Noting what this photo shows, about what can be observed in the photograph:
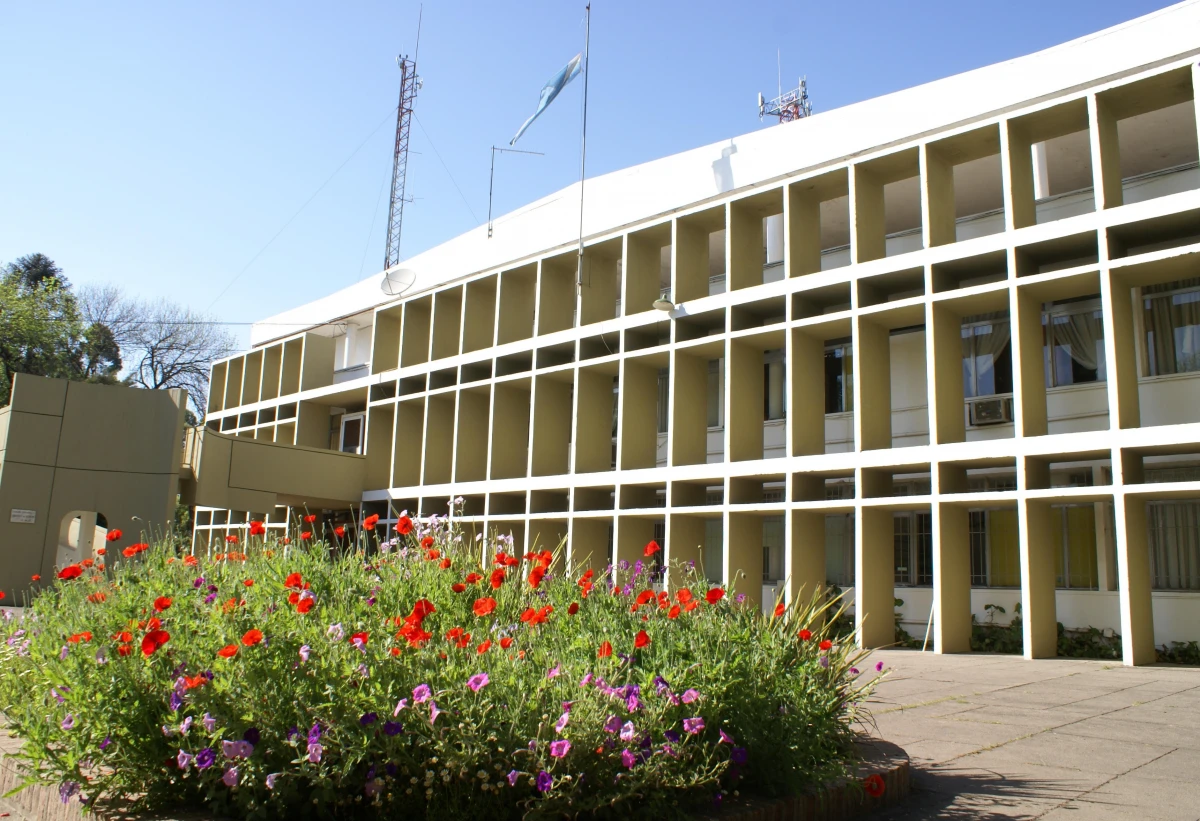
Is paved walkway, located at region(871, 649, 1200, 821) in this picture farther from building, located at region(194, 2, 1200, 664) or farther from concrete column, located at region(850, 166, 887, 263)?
concrete column, located at region(850, 166, 887, 263)

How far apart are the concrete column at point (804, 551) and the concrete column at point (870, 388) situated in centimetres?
153

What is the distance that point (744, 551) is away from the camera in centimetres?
1716

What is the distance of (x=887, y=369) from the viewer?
52.8 ft

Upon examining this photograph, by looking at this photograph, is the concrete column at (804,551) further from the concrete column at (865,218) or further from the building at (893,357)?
the concrete column at (865,218)

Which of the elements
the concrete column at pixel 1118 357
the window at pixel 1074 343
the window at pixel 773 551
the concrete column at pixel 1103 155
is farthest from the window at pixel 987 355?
the window at pixel 773 551

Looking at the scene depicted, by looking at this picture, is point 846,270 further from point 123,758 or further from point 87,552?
point 87,552

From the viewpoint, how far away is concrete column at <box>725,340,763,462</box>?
682 inches

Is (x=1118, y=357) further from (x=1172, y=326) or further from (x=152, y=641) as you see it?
(x=152, y=641)

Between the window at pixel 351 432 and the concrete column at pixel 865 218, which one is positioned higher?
the concrete column at pixel 865 218

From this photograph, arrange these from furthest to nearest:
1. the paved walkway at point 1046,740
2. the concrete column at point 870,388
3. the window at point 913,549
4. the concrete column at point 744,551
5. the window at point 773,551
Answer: the window at point 773,551 → the window at point 913,549 → the concrete column at point 744,551 → the concrete column at point 870,388 → the paved walkway at point 1046,740

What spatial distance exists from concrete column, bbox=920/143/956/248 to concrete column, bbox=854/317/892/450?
168 centimetres

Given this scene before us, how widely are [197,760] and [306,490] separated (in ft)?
68.4

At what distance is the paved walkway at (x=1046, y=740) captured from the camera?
199 inches

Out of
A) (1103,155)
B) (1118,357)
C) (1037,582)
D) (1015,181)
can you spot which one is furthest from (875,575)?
(1103,155)
